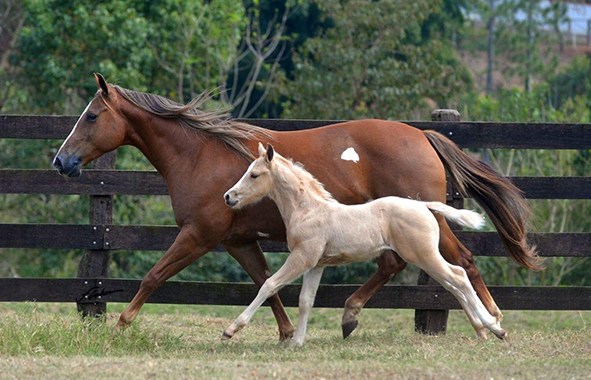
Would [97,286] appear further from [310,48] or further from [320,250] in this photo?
[310,48]

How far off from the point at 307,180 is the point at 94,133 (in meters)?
1.66

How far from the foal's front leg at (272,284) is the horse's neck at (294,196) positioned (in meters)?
0.32

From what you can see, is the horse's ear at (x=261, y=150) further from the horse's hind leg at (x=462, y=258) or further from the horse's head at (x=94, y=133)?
the horse's hind leg at (x=462, y=258)

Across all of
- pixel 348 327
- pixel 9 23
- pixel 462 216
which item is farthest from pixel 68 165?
pixel 9 23

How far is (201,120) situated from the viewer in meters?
8.03

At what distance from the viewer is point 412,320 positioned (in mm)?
11211

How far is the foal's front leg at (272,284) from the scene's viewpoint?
7.12 meters

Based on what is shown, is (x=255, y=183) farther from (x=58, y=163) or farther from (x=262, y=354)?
(x=58, y=163)

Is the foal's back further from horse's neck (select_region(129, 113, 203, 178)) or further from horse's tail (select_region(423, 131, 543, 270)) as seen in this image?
horse's neck (select_region(129, 113, 203, 178))

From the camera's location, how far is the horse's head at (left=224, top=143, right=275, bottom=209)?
23.9 ft

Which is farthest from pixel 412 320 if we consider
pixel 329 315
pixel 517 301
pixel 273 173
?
pixel 273 173

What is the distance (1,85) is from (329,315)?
29.8 feet

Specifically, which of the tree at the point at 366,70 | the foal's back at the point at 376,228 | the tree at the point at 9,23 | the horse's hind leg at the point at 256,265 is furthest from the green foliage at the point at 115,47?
the foal's back at the point at 376,228

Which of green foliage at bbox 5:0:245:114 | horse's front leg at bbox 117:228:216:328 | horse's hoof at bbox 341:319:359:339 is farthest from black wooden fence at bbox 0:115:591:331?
green foliage at bbox 5:0:245:114
